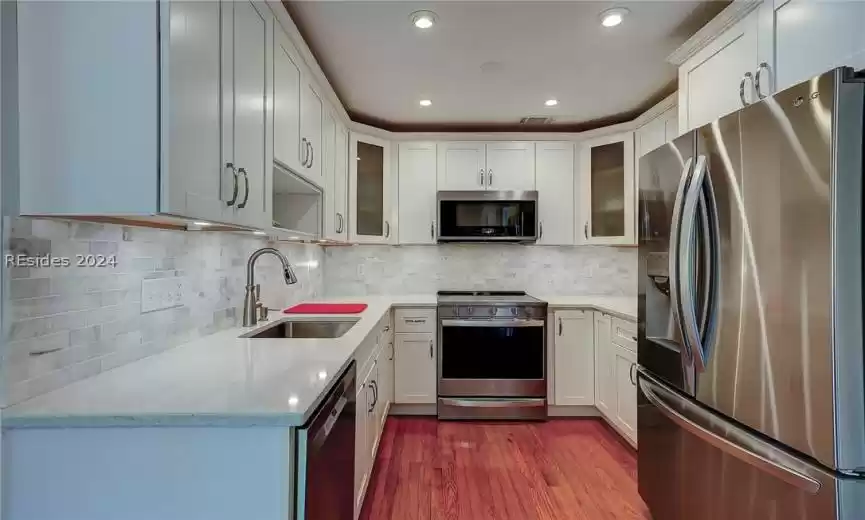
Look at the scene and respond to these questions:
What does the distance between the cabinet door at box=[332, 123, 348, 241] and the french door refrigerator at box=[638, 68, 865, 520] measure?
6.26 feet

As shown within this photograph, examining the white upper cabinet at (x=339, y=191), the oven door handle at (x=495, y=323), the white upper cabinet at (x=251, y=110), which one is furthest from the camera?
the oven door handle at (x=495, y=323)

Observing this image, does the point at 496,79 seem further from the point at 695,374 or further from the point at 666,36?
the point at 695,374

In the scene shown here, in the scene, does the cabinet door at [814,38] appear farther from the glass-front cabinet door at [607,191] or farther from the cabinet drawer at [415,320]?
the cabinet drawer at [415,320]

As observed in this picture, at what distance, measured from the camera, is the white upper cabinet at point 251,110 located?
132 cm

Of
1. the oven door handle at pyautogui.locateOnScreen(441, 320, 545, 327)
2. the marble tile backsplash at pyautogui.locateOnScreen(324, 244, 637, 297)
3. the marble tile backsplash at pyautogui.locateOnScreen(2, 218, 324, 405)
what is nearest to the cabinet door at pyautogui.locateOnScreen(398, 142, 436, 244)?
the marble tile backsplash at pyautogui.locateOnScreen(324, 244, 637, 297)

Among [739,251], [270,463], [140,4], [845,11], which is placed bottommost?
[270,463]

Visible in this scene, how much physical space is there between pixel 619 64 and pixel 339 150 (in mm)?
1805

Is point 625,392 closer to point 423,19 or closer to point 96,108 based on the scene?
point 423,19

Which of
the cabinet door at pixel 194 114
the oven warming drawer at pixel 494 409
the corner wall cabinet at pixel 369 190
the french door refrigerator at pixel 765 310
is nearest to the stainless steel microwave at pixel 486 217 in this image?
the corner wall cabinet at pixel 369 190

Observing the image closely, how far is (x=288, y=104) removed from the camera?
6.04ft

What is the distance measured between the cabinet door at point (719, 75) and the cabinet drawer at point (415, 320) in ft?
6.40

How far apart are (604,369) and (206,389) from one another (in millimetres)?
2606

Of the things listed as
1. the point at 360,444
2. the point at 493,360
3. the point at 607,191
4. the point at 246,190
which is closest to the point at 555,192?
the point at 607,191

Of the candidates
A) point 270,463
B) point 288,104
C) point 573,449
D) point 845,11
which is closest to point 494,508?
point 573,449
